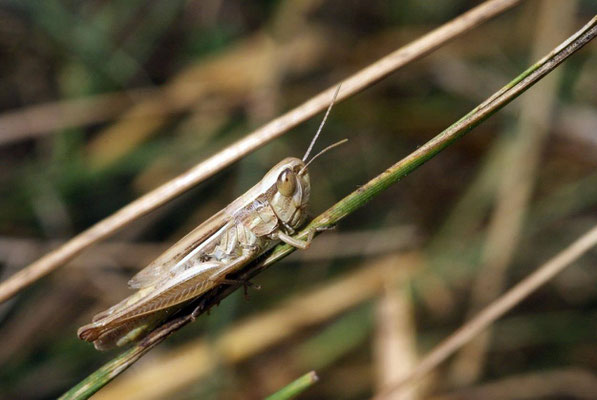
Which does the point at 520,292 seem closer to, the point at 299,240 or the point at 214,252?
the point at 299,240

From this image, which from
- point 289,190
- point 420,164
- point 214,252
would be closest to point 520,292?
point 420,164

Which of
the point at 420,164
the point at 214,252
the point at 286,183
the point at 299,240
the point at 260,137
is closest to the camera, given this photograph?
the point at 420,164

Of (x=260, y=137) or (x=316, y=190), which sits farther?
(x=316, y=190)

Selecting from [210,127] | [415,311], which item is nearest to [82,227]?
[210,127]

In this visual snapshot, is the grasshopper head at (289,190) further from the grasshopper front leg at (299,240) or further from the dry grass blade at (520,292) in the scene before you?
the dry grass blade at (520,292)

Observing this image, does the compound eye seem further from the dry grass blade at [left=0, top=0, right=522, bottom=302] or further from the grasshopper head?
the dry grass blade at [left=0, top=0, right=522, bottom=302]

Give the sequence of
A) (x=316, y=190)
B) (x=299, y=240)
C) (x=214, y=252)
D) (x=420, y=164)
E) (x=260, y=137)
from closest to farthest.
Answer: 1. (x=420, y=164)
2. (x=260, y=137)
3. (x=299, y=240)
4. (x=214, y=252)
5. (x=316, y=190)

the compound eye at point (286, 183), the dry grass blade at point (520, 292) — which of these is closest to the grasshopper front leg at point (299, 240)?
the compound eye at point (286, 183)

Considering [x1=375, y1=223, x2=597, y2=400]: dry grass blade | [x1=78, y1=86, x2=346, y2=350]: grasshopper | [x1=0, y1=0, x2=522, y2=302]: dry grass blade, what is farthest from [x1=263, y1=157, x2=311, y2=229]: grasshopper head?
[x1=375, y1=223, x2=597, y2=400]: dry grass blade
